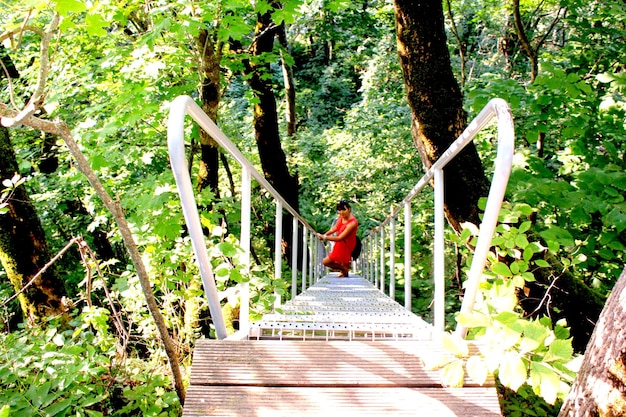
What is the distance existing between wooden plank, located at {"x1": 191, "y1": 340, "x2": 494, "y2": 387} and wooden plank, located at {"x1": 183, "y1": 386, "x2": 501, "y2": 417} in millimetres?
26

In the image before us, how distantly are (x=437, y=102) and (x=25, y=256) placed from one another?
3.54 metres

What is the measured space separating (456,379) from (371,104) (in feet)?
35.5

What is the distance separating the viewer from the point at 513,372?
1099mm

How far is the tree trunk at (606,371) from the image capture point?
0.99m

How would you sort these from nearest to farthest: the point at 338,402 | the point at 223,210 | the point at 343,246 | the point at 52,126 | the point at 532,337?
the point at 532,337
the point at 338,402
the point at 52,126
the point at 223,210
the point at 343,246

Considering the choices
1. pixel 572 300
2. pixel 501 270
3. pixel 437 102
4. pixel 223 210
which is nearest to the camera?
pixel 501 270

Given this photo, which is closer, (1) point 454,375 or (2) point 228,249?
(1) point 454,375

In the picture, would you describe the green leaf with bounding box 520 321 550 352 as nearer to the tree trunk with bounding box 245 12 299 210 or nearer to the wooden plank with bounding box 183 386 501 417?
the wooden plank with bounding box 183 386 501 417

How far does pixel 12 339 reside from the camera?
2.96 meters

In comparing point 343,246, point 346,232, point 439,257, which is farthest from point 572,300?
point 343,246

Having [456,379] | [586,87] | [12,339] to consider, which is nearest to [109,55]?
[12,339]

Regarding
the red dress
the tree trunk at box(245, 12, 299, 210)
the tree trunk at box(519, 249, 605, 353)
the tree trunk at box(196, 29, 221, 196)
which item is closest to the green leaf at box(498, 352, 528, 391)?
the tree trunk at box(519, 249, 605, 353)

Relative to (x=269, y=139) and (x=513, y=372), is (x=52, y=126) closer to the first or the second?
(x=513, y=372)

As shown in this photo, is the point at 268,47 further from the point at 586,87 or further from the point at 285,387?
the point at 285,387
